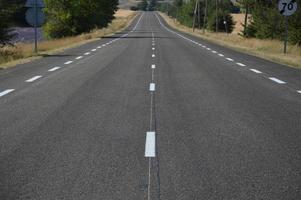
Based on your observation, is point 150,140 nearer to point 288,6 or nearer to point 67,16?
point 288,6

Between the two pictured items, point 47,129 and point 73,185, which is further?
point 47,129

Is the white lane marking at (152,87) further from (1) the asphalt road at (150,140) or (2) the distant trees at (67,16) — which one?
(2) the distant trees at (67,16)

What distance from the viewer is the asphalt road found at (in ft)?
18.3

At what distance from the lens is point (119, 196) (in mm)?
5273

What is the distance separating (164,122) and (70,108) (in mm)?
2163

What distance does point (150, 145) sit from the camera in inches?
290

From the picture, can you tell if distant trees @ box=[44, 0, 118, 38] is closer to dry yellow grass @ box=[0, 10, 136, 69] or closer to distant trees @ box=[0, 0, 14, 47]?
dry yellow grass @ box=[0, 10, 136, 69]

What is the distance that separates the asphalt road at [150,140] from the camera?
18.3ft

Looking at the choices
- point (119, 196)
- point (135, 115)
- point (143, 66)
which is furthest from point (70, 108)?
point (143, 66)

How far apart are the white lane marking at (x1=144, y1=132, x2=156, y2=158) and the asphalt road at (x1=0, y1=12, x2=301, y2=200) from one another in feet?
0.05

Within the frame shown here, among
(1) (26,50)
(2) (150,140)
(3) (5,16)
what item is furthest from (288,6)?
(2) (150,140)

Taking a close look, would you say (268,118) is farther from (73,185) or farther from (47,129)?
(73,185)

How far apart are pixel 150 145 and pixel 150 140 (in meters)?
0.31

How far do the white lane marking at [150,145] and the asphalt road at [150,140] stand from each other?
0.5 inches
